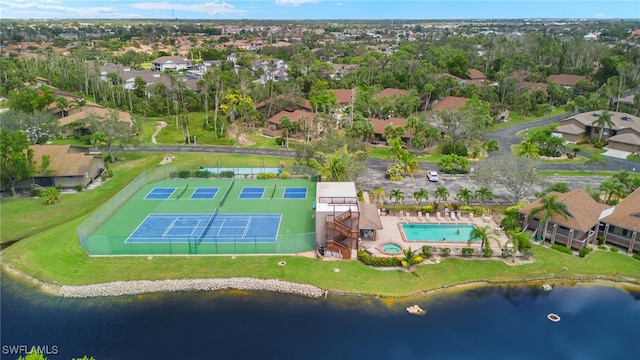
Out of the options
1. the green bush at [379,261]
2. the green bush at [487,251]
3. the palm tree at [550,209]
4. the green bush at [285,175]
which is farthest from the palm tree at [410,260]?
the green bush at [285,175]

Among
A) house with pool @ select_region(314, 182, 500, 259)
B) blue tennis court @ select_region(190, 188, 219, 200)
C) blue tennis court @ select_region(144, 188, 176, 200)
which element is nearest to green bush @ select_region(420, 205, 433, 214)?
house with pool @ select_region(314, 182, 500, 259)

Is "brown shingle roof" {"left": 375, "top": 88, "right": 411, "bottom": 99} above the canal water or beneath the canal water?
above

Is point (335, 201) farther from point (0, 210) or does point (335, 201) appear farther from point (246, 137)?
point (246, 137)

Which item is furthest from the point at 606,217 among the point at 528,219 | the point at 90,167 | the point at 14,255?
the point at 90,167

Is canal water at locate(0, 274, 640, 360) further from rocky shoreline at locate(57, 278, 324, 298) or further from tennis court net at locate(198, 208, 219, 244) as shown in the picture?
tennis court net at locate(198, 208, 219, 244)

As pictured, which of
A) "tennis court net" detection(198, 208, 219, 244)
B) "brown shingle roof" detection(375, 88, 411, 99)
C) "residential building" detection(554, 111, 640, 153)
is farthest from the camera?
"brown shingle roof" detection(375, 88, 411, 99)

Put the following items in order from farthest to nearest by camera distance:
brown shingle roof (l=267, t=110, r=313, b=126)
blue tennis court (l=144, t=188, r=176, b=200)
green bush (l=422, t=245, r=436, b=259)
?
brown shingle roof (l=267, t=110, r=313, b=126)
blue tennis court (l=144, t=188, r=176, b=200)
green bush (l=422, t=245, r=436, b=259)

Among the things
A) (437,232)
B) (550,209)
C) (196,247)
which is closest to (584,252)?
(550,209)
